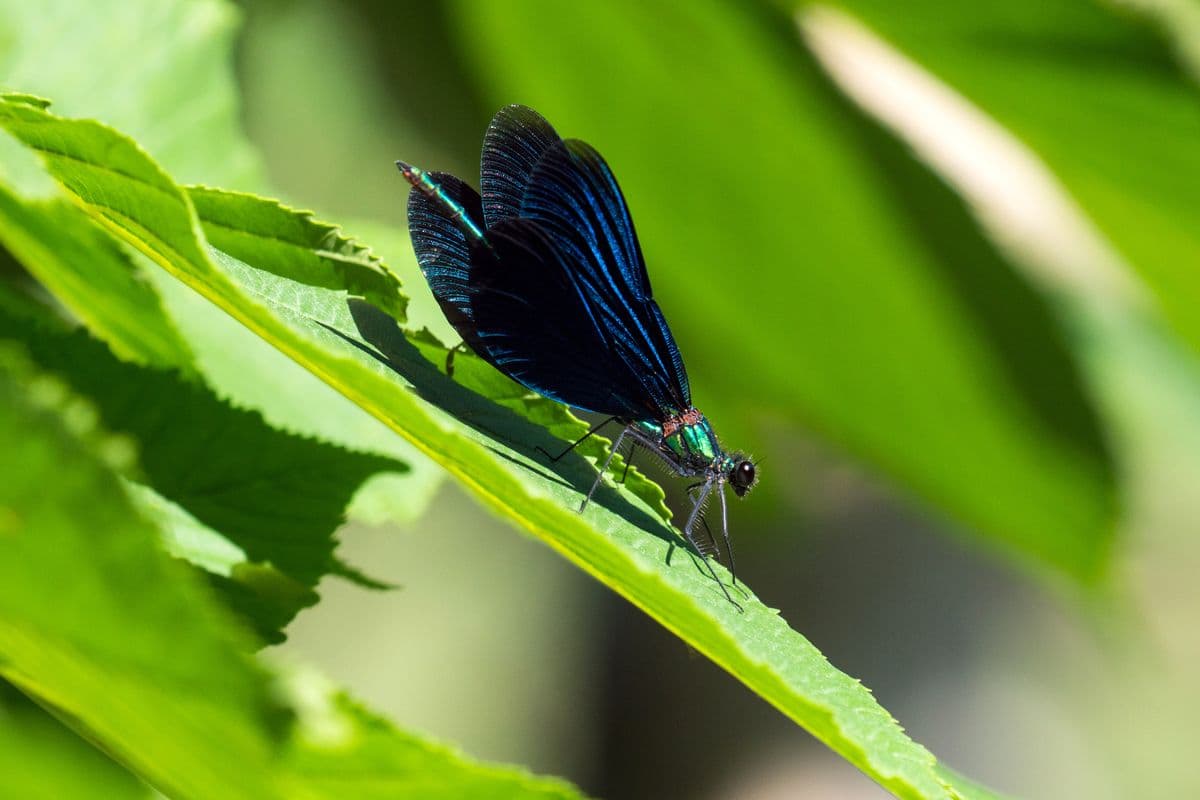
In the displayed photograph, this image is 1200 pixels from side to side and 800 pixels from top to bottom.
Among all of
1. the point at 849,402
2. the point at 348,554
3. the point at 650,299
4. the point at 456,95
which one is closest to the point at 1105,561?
the point at 849,402

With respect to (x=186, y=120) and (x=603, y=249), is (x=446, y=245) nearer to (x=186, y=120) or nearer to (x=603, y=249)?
(x=603, y=249)

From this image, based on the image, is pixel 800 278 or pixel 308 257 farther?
pixel 800 278

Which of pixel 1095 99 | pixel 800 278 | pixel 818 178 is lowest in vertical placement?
pixel 800 278

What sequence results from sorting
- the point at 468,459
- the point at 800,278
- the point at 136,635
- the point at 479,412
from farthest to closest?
1. the point at 800,278
2. the point at 479,412
3. the point at 468,459
4. the point at 136,635

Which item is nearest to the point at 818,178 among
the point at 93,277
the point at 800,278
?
the point at 800,278

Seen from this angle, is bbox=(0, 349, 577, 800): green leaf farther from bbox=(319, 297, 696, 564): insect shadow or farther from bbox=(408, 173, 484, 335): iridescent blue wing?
bbox=(408, 173, 484, 335): iridescent blue wing

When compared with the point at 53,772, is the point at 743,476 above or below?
above
